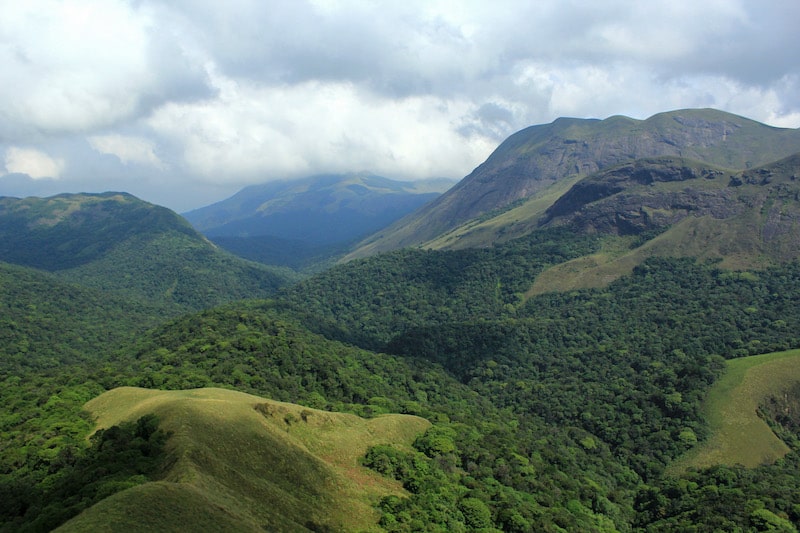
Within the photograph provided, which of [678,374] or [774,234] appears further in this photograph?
[774,234]

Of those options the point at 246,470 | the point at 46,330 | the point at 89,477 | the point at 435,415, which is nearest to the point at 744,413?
the point at 435,415

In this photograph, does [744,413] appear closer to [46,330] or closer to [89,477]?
[89,477]

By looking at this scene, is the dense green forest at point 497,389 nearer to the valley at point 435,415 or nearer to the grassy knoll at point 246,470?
the valley at point 435,415

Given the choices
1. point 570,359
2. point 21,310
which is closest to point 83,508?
point 570,359

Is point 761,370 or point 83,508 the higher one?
point 83,508

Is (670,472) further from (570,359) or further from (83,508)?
(83,508)

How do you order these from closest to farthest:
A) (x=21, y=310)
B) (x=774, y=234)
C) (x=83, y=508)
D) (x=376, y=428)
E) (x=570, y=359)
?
1. (x=83, y=508)
2. (x=376, y=428)
3. (x=570, y=359)
4. (x=21, y=310)
5. (x=774, y=234)

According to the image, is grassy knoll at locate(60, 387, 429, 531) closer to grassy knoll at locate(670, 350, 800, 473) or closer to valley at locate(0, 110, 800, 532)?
valley at locate(0, 110, 800, 532)

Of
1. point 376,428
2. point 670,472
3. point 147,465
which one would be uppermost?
point 147,465
